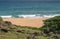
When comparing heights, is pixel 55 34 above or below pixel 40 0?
below

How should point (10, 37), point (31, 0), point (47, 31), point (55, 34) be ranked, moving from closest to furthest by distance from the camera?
point (10, 37) < point (55, 34) < point (47, 31) < point (31, 0)

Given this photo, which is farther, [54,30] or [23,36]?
[54,30]

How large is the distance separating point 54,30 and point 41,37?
124cm

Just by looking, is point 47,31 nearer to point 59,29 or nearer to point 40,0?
point 59,29

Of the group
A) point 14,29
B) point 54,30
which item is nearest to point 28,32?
point 14,29

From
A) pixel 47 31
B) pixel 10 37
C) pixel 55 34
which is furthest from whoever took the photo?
pixel 47 31

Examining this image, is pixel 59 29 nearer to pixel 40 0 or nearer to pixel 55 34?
pixel 55 34

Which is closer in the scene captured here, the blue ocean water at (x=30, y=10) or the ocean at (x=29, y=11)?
the ocean at (x=29, y=11)

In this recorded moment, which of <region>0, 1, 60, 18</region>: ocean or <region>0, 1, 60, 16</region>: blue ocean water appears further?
<region>0, 1, 60, 16</region>: blue ocean water

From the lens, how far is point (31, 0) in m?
68.8

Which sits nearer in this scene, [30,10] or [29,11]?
[29,11]

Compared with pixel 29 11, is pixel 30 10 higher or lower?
higher

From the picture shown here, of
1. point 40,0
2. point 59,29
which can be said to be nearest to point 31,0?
point 40,0

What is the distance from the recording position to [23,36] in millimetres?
9375
